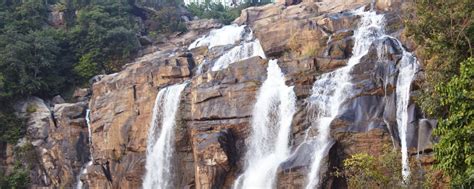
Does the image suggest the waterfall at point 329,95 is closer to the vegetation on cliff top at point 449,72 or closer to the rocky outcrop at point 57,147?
the vegetation on cliff top at point 449,72

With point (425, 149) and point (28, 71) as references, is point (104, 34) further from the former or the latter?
point (425, 149)

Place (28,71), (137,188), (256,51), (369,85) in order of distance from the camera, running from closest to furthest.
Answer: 1. (369,85)
2. (137,188)
3. (256,51)
4. (28,71)

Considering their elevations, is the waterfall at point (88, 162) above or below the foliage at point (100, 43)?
below

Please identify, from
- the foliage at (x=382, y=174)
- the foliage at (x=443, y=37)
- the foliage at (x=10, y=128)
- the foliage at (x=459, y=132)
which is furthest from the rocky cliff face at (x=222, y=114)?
the foliage at (x=459, y=132)

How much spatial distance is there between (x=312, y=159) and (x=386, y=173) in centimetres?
536

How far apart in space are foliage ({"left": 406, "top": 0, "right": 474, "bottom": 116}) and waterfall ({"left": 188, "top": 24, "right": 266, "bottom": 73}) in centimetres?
1259

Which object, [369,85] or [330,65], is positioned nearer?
[369,85]

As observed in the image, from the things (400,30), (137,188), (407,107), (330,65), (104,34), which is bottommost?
(137,188)

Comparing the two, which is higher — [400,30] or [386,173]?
[400,30]

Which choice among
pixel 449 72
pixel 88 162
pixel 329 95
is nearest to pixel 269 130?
pixel 329 95

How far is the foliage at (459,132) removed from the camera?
44.3 feet

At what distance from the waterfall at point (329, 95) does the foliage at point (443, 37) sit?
4.32m

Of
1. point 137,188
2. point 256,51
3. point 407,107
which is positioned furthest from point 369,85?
point 137,188

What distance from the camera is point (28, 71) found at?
124 feet
